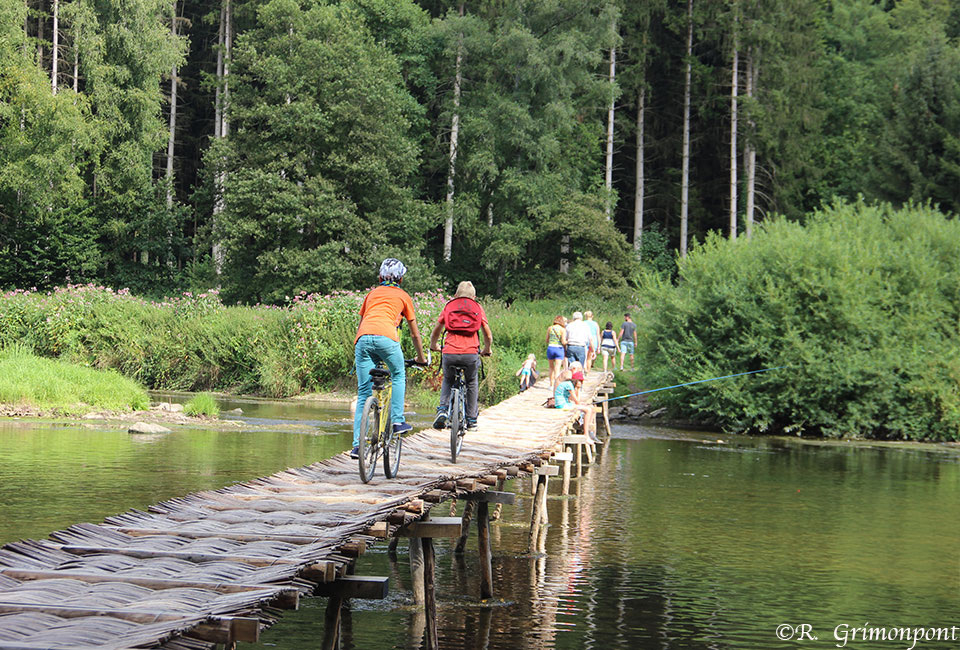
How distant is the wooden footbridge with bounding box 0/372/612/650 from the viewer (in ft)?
18.6

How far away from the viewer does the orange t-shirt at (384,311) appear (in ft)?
34.7

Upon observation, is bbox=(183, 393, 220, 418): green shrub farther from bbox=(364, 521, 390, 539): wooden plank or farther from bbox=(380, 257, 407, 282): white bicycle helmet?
bbox=(364, 521, 390, 539): wooden plank

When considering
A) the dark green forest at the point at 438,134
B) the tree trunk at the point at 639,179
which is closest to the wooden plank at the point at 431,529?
the dark green forest at the point at 438,134

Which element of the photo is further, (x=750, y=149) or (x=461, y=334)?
(x=750, y=149)

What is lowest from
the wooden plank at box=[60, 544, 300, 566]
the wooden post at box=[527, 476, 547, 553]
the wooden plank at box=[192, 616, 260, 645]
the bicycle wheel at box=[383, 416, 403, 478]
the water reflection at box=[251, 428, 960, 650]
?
the water reflection at box=[251, 428, 960, 650]

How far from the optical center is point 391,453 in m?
11.1

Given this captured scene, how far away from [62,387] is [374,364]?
1834cm

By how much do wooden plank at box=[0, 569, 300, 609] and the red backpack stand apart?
5.97 meters

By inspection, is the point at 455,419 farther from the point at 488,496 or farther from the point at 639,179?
the point at 639,179

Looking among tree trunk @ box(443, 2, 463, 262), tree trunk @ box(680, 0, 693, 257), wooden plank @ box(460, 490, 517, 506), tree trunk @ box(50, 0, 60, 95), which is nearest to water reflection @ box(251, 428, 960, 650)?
wooden plank @ box(460, 490, 517, 506)

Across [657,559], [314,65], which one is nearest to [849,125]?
[314,65]

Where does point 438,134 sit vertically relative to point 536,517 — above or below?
above

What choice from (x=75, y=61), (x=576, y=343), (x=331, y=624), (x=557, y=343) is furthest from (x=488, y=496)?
(x=75, y=61)

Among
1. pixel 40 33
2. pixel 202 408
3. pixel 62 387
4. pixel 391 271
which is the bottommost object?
pixel 202 408
